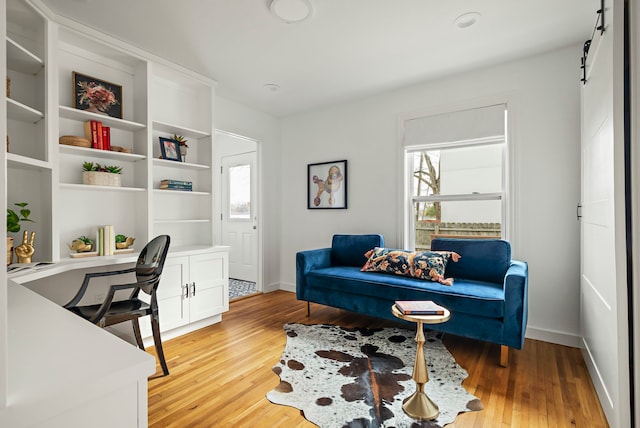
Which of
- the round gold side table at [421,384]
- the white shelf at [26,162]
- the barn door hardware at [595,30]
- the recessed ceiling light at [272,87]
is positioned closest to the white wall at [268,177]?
the recessed ceiling light at [272,87]

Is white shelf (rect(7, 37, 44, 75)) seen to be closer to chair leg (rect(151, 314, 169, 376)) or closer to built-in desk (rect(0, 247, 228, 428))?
chair leg (rect(151, 314, 169, 376))

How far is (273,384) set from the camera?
212cm

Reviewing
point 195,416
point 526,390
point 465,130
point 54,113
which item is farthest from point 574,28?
point 54,113

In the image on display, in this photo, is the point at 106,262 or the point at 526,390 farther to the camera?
the point at 106,262

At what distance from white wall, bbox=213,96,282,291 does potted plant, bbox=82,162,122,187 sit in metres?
1.66

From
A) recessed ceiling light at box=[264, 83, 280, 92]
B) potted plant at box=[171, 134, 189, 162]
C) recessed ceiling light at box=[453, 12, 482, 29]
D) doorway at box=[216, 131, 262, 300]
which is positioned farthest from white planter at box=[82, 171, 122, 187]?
recessed ceiling light at box=[453, 12, 482, 29]

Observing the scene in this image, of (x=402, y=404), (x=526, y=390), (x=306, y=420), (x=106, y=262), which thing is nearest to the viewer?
(x=306, y=420)

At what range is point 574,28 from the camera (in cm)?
249

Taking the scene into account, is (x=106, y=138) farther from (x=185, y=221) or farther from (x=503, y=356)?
(x=503, y=356)

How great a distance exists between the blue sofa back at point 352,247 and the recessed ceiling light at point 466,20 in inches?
84.6

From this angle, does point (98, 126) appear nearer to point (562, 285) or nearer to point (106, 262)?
point (106, 262)

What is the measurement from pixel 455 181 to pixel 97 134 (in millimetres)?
3462

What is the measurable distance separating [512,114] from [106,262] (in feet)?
12.4

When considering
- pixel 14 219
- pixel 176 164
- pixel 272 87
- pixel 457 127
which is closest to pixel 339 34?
pixel 272 87
